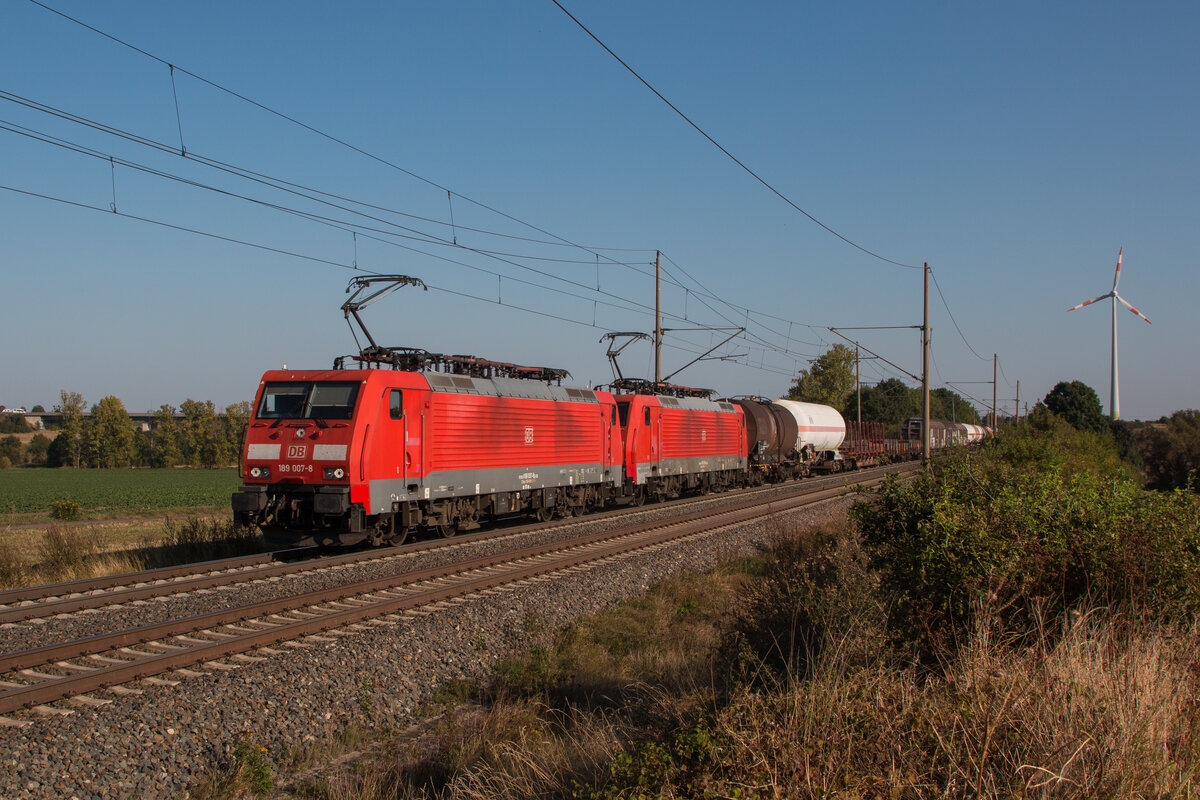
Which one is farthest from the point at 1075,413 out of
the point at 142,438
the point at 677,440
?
the point at 142,438

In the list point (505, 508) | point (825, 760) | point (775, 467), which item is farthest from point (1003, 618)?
point (775, 467)

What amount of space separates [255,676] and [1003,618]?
6.57m

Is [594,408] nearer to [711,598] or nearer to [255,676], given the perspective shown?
[711,598]

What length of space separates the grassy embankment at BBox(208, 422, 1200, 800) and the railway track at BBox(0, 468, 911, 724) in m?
2.08

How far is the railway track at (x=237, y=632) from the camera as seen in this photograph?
7.63 metres

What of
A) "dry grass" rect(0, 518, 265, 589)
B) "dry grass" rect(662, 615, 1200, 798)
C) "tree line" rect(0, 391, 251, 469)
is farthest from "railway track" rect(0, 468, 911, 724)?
"tree line" rect(0, 391, 251, 469)

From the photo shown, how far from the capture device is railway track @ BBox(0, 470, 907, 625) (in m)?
10.7

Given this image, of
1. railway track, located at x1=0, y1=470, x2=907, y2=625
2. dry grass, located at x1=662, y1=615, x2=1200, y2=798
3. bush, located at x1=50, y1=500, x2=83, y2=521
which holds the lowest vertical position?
bush, located at x1=50, y1=500, x2=83, y2=521

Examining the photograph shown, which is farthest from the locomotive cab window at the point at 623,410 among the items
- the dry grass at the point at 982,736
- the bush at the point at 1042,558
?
the dry grass at the point at 982,736

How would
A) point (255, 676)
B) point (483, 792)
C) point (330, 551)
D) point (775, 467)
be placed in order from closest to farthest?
point (483, 792) < point (255, 676) < point (330, 551) < point (775, 467)

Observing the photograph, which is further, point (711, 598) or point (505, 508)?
point (505, 508)

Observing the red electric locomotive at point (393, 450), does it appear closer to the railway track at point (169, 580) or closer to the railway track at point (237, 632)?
the railway track at point (169, 580)

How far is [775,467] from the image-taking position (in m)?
37.6

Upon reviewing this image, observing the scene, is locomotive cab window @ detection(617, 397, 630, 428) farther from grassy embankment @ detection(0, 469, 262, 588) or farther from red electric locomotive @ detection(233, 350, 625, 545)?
grassy embankment @ detection(0, 469, 262, 588)
